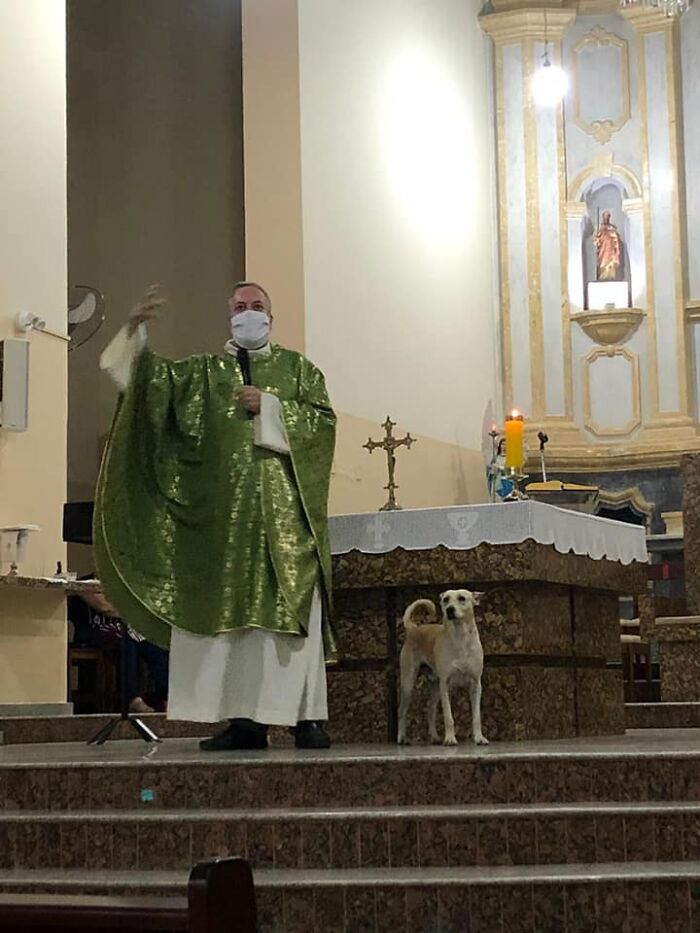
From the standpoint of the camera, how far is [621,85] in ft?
44.5

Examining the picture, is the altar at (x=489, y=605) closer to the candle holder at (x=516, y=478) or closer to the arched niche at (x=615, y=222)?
the candle holder at (x=516, y=478)

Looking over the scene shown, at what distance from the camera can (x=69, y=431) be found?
39.1 ft

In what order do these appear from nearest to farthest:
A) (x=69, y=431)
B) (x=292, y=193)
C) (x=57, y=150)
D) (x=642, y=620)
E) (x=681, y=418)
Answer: (x=642, y=620), (x=57, y=150), (x=292, y=193), (x=69, y=431), (x=681, y=418)

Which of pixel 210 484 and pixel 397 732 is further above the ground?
pixel 210 484

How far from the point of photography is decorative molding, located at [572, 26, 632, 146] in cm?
1354

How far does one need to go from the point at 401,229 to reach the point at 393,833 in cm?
795

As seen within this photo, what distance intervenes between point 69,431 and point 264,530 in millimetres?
6342

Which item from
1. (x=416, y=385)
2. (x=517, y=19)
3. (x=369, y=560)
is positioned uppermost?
(x=517, y=19)

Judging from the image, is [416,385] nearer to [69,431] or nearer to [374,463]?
[374,463]

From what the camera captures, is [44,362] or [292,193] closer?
[44,362]

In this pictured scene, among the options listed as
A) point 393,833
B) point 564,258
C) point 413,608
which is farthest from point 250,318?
point 564,258

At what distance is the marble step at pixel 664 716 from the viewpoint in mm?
8102

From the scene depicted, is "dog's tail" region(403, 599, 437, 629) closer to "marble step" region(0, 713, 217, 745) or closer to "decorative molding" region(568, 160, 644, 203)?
"marble step" region(0, 713, 217, 745)

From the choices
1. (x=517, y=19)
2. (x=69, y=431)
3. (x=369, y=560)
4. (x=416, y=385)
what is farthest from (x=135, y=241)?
(x=369, y=560)
